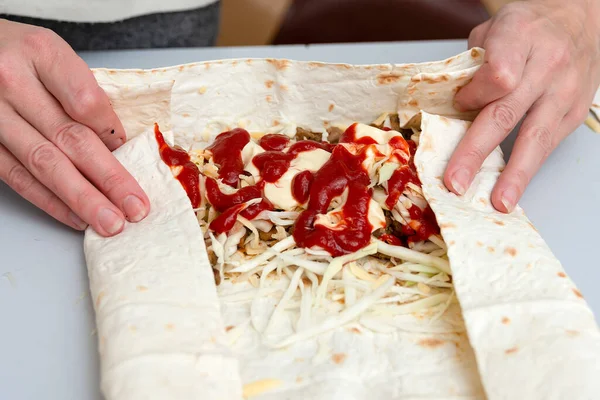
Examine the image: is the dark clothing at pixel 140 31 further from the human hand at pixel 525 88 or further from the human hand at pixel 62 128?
the human hand at pixel 525 88

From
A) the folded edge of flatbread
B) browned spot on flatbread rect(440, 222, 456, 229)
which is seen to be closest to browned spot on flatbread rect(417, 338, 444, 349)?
the folded edge of flatbread

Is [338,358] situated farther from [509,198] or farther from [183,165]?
[183,165]

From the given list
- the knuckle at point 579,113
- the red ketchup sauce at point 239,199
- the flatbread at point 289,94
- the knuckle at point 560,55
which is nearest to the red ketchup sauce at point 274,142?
the flatbread at point 289,94

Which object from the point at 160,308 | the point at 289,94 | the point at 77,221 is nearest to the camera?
the point at 160,308

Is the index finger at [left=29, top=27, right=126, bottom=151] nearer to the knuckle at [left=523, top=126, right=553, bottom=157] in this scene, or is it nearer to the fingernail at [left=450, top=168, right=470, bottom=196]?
the fingernail at [left=450, top=168, right=470, bottom=196]

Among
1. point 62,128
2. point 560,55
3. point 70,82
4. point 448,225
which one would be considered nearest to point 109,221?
point 62,128

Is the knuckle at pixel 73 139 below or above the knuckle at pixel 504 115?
below

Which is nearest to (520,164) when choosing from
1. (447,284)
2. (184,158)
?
(447,284)
